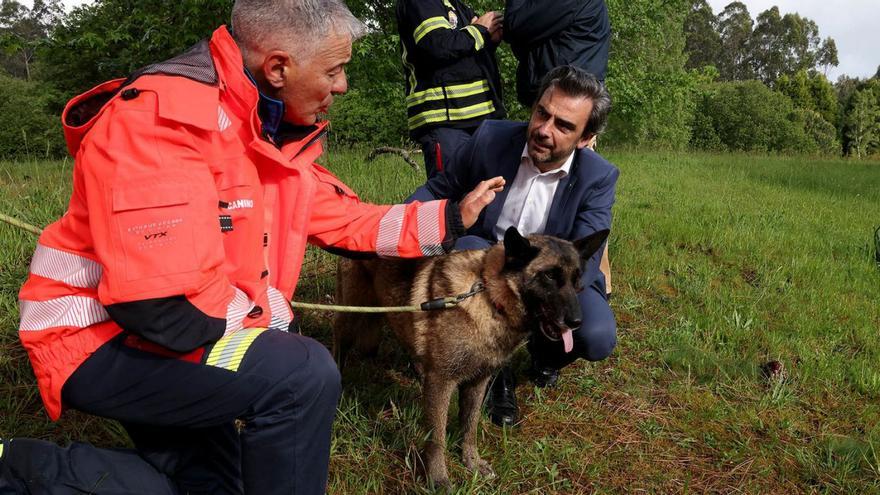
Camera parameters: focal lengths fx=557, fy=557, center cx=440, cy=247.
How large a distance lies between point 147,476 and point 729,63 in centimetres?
7109

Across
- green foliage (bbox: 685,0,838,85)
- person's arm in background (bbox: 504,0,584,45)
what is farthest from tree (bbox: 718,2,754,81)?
person's arm in background (bbox: 504,0,584,45)

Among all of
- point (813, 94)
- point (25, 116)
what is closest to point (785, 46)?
point (813, 94)

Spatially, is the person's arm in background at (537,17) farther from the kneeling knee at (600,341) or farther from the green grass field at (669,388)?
the green grass field at (669,388)

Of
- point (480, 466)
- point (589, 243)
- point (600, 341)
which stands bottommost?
point (480, 466)

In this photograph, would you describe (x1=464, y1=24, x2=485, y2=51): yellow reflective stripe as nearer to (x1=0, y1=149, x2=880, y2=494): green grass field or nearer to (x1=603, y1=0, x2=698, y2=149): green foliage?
(x1=0, y1=149, x2=880, y2=494): green grass field

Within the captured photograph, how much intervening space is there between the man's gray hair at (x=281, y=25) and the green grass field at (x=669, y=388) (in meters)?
1.86

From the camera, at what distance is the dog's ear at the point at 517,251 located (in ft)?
8.63

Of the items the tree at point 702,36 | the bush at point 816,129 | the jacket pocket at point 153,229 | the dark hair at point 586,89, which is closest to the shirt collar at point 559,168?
the dark hair at point 586,89

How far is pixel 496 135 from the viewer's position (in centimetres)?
352

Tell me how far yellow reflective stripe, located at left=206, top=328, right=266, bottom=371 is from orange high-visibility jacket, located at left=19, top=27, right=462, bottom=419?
0.16 feet

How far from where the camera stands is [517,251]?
8.86 feet

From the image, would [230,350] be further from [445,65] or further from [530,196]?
[445,65]

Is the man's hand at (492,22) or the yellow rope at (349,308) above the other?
the man's hand at (492,22)

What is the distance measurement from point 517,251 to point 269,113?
1304 mm
